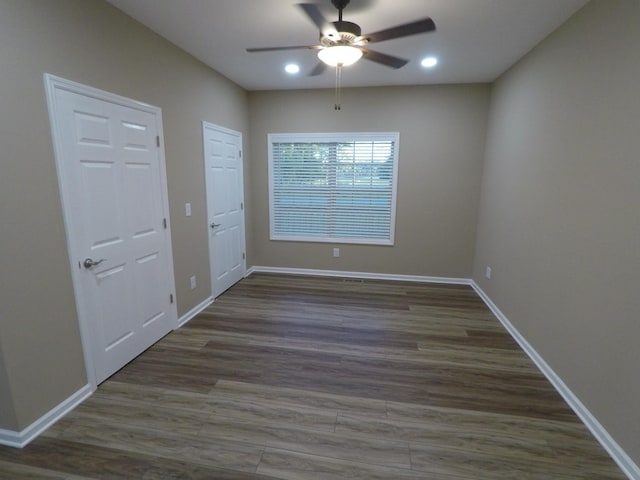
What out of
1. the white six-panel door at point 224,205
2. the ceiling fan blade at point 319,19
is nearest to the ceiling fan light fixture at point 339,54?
the ceiling fan blade at point 319,19

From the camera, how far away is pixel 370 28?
260 centimetres

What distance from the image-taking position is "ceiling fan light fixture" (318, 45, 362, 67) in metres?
2.11

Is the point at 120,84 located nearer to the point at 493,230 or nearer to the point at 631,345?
the point at 631,345

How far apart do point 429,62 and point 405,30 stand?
5.42 feet

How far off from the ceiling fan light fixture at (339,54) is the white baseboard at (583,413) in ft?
9.08

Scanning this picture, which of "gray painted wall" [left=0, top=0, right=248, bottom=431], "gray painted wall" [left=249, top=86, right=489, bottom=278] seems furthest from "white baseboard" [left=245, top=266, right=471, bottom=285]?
"gray painted wall" [left=0, top=0, right=248, bottom=431]

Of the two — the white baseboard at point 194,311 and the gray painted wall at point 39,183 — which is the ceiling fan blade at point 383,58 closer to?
the gray painted wall at point 39,183

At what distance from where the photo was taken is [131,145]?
246 centimetres

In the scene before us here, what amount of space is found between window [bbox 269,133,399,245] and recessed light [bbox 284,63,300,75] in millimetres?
996

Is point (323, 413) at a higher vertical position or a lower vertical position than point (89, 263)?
lower

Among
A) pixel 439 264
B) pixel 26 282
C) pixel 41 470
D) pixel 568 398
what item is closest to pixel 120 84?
pixel 26 282

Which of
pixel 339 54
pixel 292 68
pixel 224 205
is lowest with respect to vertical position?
pixel 224 205

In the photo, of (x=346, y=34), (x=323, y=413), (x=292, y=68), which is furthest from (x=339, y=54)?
(x=323, y=413)

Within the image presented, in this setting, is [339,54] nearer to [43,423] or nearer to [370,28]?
[370,28]
